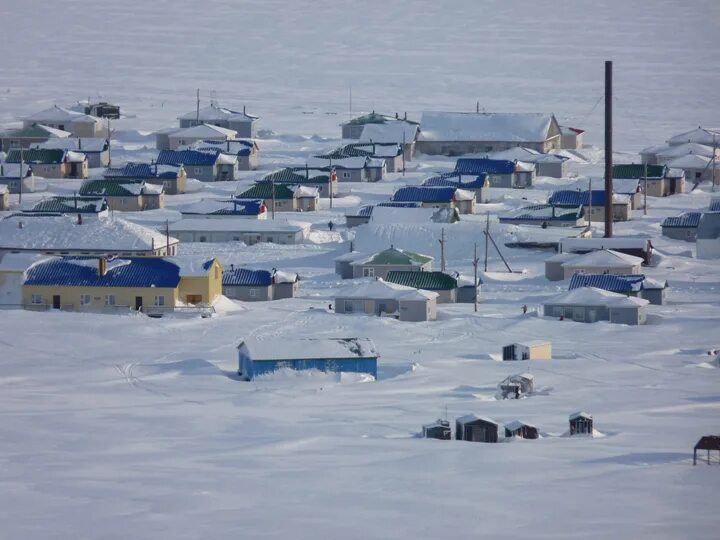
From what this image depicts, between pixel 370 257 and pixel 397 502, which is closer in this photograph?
pixel 397 502

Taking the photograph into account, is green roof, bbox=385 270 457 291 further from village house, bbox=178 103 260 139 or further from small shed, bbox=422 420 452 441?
village house, bbox=178 103 260 139

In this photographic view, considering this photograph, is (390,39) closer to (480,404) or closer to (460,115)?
(460,115)

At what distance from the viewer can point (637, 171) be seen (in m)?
61.2

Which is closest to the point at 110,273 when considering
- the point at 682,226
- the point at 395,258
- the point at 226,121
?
the point at 395,258

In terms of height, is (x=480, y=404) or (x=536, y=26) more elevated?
(x=536, y=26)

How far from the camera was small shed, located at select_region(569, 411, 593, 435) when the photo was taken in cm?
2716

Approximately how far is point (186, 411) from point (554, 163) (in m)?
37.7

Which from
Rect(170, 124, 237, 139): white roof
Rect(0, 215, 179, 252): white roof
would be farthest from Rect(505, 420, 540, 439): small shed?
Rect(170, 124, 237, 139): white roof

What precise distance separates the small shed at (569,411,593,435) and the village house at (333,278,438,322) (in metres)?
11.4

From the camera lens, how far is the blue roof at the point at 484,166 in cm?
6225

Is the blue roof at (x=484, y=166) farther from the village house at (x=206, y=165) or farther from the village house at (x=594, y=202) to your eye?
the village house at (x=206, y=165)

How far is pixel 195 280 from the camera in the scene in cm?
3969

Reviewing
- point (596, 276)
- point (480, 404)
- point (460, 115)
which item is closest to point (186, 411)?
point (480, 404)

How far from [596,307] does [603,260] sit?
5663 mm
